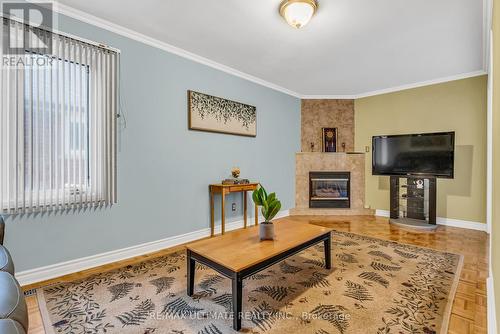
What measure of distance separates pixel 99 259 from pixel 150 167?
3.63 ft

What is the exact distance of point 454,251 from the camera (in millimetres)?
2980

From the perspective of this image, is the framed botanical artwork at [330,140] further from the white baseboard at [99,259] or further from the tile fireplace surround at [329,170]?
the white baseboard at [99,259]

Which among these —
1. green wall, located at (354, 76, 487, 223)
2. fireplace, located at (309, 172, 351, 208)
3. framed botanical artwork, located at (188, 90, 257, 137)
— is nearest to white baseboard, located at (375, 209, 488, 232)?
green wall, located at (354, 76, 487, 223)

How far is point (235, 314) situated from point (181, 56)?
3.07 metres

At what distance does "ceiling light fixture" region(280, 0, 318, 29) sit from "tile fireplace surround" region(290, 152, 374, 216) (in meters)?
3.20

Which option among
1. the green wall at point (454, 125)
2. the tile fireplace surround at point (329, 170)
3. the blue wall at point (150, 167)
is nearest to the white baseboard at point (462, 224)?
the green wall at point (454, 125)

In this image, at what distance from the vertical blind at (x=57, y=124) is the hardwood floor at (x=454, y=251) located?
0.82 meters

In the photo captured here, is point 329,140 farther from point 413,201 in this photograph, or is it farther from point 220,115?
point 220,115

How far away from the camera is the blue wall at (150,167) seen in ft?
7.67

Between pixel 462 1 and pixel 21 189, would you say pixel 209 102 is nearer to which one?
pixel 21 189

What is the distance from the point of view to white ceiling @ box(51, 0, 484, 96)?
7.72ft

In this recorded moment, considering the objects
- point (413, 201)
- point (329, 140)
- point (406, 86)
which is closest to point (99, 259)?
point (329, 140)

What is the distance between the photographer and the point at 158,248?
3051 millimetres

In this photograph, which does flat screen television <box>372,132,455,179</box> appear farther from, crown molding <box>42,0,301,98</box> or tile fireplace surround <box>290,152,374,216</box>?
crown molding <box>42,0,301,98</box>
